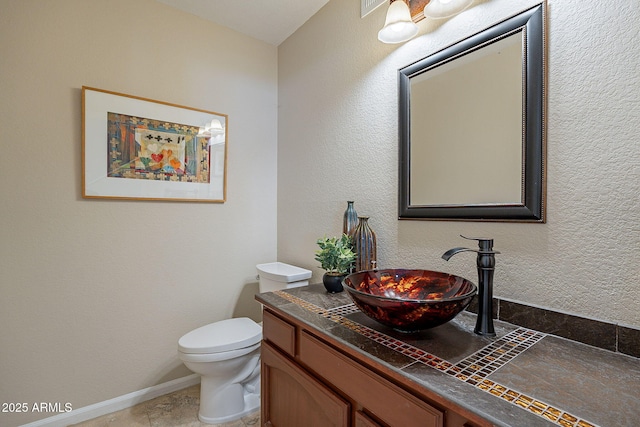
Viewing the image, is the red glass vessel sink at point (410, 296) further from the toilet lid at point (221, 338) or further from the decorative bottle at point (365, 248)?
the toilet lid at point (221, 338)

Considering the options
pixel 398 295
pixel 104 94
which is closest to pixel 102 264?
pixel 104 94

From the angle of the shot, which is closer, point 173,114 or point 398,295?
point 398,295

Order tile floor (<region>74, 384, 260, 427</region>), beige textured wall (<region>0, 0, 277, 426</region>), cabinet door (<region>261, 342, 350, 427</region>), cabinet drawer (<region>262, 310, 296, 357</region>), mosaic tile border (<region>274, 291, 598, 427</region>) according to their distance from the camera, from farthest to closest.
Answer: tile floor (<region>74, 384, 260, 427</region>)
beige textured wall (<region>0, 0, 277, 426</region>)
cabinet drawer (<region>262, 310, 296, 357</region>)
cabinet door (<region>261, 342, 350, 427</region>)
mosaic tile border (<region>274, 291, 598, 427</region>)

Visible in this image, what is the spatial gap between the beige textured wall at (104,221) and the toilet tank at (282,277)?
340 millimetres

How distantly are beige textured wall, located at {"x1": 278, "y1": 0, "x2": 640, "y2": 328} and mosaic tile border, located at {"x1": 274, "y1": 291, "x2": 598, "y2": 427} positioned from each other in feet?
0.70

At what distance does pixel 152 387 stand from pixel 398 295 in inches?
70.5

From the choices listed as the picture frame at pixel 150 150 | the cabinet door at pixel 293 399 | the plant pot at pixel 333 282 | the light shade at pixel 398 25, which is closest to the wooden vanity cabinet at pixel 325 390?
the cabinet door at pixel 293 399

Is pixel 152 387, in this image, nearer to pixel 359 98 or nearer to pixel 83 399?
pixel 83 399

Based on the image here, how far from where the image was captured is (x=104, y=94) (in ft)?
5.89

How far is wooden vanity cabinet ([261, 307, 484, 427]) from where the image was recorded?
2.39ft

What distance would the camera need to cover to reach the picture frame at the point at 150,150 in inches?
70.0

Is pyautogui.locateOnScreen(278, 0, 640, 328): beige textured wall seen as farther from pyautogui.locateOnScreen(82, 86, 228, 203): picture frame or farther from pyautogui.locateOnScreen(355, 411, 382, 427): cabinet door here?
pyautogui.locateOnScreen(82, 86, 228, 203): picture frame

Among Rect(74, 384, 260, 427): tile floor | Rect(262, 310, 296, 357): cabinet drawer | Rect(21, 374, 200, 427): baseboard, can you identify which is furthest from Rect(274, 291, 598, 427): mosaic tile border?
Rect(21, 374, 200, 427): baseboard

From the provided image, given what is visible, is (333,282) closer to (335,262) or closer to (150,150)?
(335,262)
